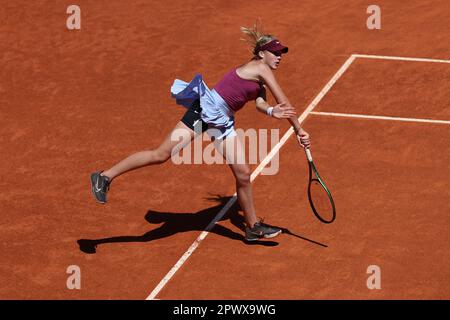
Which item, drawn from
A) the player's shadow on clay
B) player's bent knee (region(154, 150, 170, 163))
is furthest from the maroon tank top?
the player's shadow on clay

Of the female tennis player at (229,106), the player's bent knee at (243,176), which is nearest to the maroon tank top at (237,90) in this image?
the female tennis player at (229,106)

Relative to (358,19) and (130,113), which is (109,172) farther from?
(358,19)

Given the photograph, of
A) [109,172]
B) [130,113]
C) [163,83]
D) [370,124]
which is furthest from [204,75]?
[109,172]

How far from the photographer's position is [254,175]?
14.7 metres

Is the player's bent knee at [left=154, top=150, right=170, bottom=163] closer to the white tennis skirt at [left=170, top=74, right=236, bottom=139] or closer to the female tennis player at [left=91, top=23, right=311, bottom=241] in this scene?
the female tennis player at [left=91, top=23, right=311, bottom=241]

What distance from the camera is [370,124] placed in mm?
15938

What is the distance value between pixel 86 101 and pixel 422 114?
5029 mm

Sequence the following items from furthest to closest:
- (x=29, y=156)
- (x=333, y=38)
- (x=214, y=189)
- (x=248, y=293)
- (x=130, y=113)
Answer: (x=333, y=38) → (x=130, y=113) → (x=29, y=156) → (x=214, y=189) → (x=248, y=293)

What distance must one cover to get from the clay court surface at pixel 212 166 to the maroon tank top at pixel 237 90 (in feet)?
5.64

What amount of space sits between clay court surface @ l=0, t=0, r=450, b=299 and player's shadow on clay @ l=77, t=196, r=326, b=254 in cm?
2

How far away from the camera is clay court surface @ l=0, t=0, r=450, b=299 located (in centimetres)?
1255

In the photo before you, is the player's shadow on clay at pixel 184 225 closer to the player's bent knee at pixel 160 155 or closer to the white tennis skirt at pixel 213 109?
the player's bent knee at pixel 160 155

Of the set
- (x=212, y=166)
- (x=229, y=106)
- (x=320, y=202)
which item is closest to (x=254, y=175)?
(x=212, y=166)

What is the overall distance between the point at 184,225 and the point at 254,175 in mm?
1501
